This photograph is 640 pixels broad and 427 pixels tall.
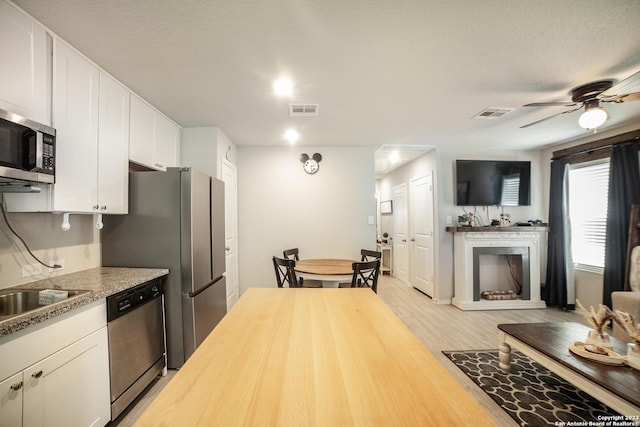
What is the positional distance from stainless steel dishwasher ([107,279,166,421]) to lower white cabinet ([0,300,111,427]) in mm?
60

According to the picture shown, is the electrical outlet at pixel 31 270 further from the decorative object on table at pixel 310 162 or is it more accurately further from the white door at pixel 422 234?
the white door at pixel 422 234

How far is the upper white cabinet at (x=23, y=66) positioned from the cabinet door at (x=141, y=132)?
723mm

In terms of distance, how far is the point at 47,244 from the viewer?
181cm

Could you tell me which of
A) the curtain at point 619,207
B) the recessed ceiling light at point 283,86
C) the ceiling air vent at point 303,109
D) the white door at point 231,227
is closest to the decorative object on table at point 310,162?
the white door at point 231,227

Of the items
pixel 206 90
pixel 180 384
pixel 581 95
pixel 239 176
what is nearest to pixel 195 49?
pixel 206 90

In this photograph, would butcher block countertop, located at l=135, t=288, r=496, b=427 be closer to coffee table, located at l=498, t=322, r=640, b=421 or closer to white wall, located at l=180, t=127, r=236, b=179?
coffee table, located at l=498, t=322, r=640, b=421

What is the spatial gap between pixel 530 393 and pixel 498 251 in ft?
7.42

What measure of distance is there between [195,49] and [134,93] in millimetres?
1027

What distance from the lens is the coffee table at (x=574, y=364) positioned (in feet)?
4.46

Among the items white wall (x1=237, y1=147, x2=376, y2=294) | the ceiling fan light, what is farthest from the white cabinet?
the ceiling fan light

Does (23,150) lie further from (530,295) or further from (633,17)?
(530,295)

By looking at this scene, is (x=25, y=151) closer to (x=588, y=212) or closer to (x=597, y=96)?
(x=597, y=96)

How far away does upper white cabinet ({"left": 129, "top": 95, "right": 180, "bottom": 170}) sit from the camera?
2.28 meters

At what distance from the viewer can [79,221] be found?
2.05m
